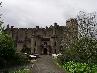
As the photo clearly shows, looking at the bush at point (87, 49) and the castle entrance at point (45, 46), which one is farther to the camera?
the castle entrance at point (45, 46)

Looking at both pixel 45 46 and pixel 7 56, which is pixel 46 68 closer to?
pixel 7 56

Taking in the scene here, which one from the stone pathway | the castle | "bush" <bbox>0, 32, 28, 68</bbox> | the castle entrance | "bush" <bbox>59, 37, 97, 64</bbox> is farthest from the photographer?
the castle entrance

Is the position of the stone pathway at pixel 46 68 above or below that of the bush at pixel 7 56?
below

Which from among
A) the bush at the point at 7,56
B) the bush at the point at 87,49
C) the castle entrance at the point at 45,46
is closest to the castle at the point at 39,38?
the castle entrance at the point at 45,46

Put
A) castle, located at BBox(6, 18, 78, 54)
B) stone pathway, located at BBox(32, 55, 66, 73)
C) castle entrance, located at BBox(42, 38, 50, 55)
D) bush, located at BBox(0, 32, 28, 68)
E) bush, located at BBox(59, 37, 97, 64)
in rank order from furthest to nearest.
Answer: castle entrance, located at BBox(42, 38, 50, 55) < castle, located at BBox(6, 18, 78, 54) < bush, located at BBox(0, 32, 28, 68) < stone pathway, located at BBox(32, 55, 66, 73) < bush, located at BBox(59, 37, 97, 64)

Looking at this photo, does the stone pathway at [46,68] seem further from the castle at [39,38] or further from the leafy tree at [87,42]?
the castle at [39,38]

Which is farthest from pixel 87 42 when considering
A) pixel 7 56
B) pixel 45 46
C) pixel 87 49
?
pixel 45 46

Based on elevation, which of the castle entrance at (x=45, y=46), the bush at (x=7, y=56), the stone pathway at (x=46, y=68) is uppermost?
the castle entrance at (x=45, y=46)

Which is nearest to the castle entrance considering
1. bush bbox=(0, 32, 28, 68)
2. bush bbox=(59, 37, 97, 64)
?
bush bbox=(0, 32, 28, 68)

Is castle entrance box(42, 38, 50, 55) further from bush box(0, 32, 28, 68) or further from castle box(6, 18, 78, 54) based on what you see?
bush box(0, 32, 28, 68)

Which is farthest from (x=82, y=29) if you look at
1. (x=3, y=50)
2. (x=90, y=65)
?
(x=3, y=50)

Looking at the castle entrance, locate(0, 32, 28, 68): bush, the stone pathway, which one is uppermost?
the castle entrance

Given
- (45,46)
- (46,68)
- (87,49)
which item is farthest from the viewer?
(45,46)

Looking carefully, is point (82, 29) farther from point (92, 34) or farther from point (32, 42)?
point (32, 42)
